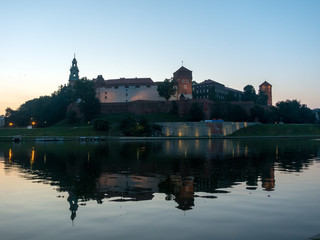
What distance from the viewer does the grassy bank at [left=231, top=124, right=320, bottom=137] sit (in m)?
91.4

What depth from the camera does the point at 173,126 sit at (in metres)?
90.8

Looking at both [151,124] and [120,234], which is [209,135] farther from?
[120,234]

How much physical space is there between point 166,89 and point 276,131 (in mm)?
39401

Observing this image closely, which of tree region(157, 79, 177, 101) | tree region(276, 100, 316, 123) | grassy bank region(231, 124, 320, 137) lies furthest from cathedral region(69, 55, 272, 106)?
grassy bank region(231, 124, 320, 137)

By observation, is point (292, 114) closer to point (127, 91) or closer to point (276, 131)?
point (276, 131)

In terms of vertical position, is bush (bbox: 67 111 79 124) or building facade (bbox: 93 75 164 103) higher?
building facade (bbox: 93 75 164 103)

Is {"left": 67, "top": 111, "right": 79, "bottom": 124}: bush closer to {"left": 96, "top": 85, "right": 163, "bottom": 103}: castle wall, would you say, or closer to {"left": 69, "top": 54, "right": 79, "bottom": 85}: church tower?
{"left": 96, "top": 85, "right": 163, "bottom": 103}: castle wall

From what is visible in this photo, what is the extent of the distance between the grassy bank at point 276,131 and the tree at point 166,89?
29.4 meters

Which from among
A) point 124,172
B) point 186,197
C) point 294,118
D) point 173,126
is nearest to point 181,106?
point 173,126

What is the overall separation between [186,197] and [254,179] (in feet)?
21.7

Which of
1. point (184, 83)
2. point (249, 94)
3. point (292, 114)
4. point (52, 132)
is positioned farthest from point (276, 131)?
point (52, 132)

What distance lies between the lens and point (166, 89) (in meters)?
112

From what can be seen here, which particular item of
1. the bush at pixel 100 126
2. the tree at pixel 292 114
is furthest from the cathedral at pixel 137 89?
the bush at pixel 100 126

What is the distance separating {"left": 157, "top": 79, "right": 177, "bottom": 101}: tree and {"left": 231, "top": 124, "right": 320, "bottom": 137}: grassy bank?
29.4m
